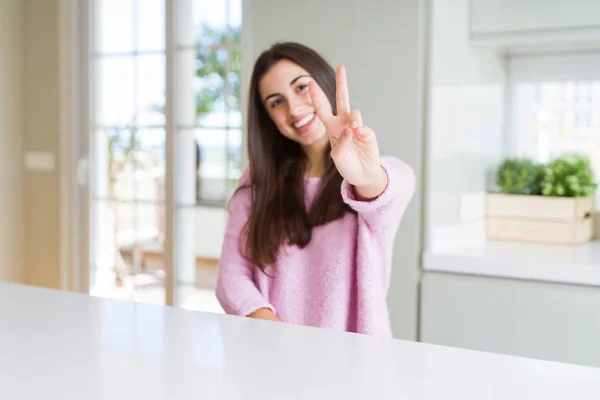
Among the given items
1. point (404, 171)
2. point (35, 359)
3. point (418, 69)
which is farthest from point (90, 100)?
point (35, 359)

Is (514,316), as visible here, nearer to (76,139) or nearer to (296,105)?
(296,105)

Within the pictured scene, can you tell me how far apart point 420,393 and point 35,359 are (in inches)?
14.9

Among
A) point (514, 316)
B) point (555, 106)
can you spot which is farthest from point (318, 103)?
point (555, 106)

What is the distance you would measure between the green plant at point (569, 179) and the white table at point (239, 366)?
5.38 feet

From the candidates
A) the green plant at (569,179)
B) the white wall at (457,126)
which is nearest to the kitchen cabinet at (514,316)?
the white wall at (457,126)

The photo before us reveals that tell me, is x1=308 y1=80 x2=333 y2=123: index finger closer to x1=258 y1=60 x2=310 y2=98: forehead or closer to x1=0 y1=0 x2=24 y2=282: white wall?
x1=258 y1=60 x2=310 y2=98: forehead

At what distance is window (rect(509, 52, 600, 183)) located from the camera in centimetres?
241

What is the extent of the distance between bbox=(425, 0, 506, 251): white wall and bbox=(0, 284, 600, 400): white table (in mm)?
1274

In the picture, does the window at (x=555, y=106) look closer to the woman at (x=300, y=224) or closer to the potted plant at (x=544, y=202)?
the potted plant at (x=544, y=202)

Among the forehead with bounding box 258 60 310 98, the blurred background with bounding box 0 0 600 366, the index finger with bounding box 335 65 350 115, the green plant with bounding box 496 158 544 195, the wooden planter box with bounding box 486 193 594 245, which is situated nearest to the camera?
the index finger with bounding box 335 65 350 115

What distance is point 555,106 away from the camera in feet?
8.17

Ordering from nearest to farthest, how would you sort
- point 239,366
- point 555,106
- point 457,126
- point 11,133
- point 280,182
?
point 239,366
point 280,182
point 457,126
point 555,106
point 11,133

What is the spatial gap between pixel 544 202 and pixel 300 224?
1.03 meters

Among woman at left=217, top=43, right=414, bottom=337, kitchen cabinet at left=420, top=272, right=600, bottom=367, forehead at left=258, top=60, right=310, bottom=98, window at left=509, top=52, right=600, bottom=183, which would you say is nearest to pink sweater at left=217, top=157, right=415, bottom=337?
woman at left=217, top=43, right=414, bottom=337
